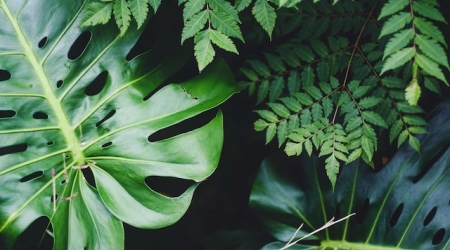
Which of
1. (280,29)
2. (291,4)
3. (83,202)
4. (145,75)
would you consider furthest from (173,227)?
(291,4)

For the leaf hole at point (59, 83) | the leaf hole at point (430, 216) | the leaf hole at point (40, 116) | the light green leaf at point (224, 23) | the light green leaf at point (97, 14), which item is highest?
the light green leaf at point (97, 14)

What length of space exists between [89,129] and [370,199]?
0.67m

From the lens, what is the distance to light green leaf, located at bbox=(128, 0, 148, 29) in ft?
2.92

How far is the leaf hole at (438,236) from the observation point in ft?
3.52

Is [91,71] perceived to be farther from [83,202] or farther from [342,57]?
[342,57]

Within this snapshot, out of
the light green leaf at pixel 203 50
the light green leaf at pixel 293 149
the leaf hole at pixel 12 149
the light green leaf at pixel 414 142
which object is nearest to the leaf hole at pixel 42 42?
the leaf hole at pixel 12 149

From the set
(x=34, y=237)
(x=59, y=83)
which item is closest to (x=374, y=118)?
(x=59, y=83)

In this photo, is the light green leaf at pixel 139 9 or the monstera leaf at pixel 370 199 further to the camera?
the monstera leaf at pixel 370 199

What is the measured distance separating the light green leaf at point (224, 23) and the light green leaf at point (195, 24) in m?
0.02

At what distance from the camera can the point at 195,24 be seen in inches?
35.0

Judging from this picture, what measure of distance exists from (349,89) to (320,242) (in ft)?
1.30

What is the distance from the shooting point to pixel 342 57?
42.3 inches

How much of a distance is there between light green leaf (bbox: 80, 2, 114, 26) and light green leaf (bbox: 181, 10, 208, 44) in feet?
0.51

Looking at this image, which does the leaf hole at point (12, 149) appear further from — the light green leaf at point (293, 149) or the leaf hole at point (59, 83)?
the light green leaf at point (293, 149)
